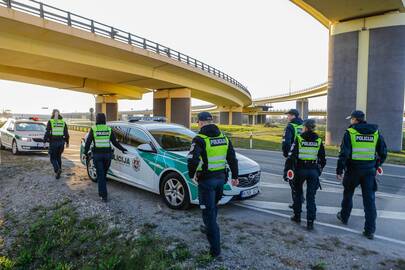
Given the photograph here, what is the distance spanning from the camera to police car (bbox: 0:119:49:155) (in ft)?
41.2

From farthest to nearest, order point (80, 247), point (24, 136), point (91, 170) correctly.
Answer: point (24, 136)
point (91, 170)
point (80, 247)

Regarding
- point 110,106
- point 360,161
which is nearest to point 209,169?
point 360,161

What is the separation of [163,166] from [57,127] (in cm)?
412

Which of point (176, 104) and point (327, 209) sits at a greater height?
point (176, 104)

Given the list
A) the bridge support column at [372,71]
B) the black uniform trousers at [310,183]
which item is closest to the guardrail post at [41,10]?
the black uniform trousers at [310,183]

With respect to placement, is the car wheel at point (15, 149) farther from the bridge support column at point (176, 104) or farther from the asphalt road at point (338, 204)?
the bridge support column at point (176, 104)

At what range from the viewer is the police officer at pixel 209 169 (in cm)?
391

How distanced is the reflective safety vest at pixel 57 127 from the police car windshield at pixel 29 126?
241 inches

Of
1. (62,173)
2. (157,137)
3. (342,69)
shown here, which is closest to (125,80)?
(342,69)

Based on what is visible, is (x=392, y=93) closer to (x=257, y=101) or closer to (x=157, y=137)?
(x=157, y=137)

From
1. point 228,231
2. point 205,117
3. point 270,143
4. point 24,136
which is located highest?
point 205,117

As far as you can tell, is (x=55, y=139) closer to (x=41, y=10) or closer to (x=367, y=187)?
(x=367, y=187)

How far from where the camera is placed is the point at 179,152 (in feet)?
A: 19.2

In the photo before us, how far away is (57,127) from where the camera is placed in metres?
8.13
